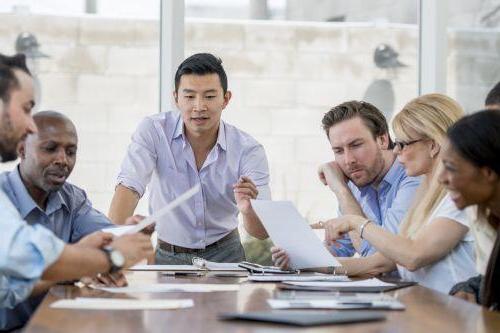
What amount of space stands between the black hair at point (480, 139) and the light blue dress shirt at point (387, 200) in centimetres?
101

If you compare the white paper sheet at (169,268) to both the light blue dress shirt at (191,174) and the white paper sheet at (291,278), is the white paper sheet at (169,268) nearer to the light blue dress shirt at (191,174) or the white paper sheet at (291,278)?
the white paper sheet at (291,278)

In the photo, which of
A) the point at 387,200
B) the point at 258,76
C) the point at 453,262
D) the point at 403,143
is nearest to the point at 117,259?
the point at 453,262

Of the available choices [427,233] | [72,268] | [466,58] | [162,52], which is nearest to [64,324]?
[72,268]

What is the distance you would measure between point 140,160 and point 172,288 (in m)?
1.60

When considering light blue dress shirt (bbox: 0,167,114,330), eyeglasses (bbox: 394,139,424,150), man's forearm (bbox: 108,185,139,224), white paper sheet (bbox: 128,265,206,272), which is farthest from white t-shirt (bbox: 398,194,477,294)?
man's forearm (bbox: 108,185,139,224)

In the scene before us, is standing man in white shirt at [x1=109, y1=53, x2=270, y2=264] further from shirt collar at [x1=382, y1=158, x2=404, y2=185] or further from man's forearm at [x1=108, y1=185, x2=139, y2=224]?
shirt collar at [x1=382, y1=158, x2=404, y2=185]

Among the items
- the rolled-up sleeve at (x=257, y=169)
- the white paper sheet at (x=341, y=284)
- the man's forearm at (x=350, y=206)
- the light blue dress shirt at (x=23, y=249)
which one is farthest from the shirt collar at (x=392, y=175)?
the light blue dress shirt at (x=23, y=249)

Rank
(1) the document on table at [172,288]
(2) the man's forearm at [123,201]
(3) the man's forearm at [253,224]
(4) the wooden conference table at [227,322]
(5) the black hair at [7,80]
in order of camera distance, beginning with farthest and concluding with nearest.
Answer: (2) the man's forearm at [123,201], (3) the man's forearm at [253,224], (1) the document on table at [172,288], (5) the black hair at [7,80], (4) the wooden conference table at [227,322]

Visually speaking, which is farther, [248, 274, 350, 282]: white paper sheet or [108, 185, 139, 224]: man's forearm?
[108, 185, 139, 224]: man's forearm

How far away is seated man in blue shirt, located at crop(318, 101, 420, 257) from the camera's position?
161 inches

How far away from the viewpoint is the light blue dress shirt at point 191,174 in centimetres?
451

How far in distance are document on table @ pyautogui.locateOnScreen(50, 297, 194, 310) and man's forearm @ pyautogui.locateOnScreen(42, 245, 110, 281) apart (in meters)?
0.09

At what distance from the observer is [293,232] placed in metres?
3.59

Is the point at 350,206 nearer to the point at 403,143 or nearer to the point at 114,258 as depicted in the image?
the point at 403,143
